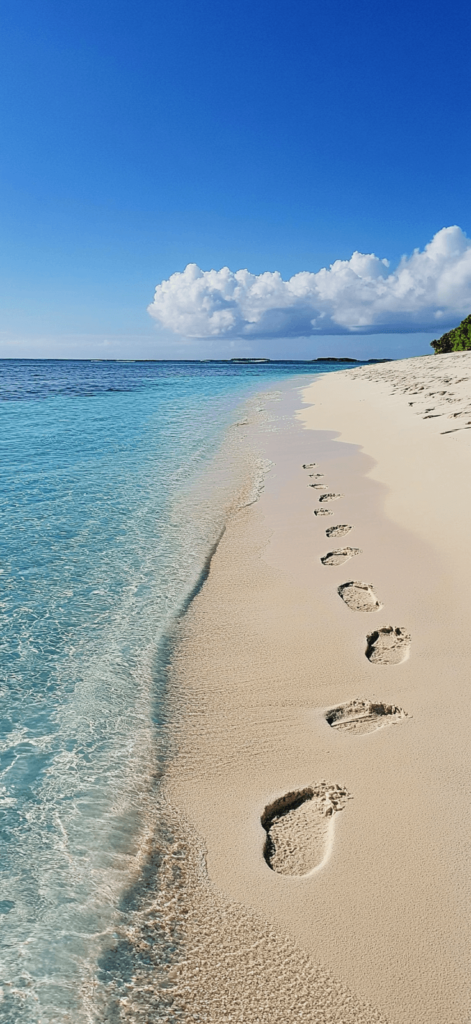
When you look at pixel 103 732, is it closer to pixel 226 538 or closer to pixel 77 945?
pixel 77 945

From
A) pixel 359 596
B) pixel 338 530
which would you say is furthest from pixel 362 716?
pixel 338 530

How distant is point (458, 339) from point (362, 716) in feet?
154

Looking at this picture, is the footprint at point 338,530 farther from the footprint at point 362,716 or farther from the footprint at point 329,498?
the footprint at point 362,716

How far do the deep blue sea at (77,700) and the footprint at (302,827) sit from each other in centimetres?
58

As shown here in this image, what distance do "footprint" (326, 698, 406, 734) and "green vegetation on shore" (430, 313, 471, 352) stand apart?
4303cm

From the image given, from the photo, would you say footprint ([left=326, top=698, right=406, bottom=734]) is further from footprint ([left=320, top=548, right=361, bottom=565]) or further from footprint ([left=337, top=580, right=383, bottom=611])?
footprint ([left=320, top=548, right=361, bottom=565])

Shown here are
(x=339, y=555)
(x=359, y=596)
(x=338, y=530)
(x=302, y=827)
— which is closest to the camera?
(x=302, y=827)

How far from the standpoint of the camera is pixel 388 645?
3.55 metres

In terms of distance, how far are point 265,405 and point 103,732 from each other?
793 inches

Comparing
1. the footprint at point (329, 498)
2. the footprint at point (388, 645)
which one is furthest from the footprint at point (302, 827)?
the footprint at point (329, 498)

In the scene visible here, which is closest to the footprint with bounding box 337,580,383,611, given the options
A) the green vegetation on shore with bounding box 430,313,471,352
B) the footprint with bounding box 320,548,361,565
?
the footprint with bounding box 320,548,361,565

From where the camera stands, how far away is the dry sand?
169 cm

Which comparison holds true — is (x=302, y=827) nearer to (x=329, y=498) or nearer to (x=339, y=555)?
(x=339, y=555)

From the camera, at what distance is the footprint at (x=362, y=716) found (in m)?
2.84
